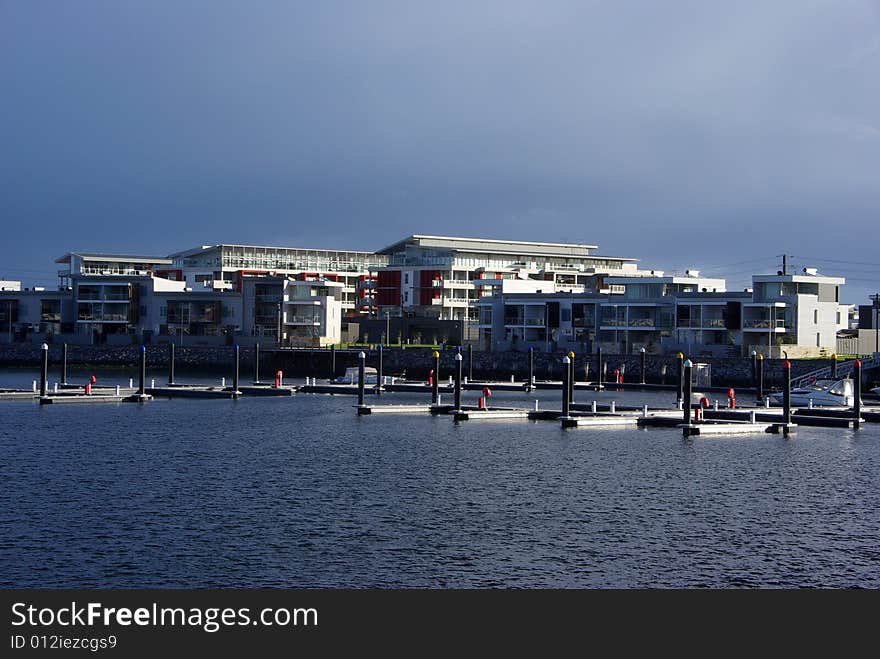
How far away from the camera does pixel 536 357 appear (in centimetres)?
13438

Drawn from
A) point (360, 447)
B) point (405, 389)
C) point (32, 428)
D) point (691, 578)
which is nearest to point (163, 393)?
point (405, 389)

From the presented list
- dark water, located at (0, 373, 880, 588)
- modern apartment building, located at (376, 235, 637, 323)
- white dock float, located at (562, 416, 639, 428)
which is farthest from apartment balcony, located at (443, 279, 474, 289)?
dark water, located at (0, 373, 880, 588)

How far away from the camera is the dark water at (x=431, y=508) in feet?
102

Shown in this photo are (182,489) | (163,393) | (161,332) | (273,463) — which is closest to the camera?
(182,489)

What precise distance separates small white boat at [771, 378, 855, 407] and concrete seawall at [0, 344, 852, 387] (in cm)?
2439

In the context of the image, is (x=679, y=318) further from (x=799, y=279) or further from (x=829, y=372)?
(x=829, y=372)

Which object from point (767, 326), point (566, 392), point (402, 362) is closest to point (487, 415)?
point (566, 392)

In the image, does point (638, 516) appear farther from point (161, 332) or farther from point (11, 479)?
point (161, 332)

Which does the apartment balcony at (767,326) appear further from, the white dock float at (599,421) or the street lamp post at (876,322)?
the white dock float at (599,421)

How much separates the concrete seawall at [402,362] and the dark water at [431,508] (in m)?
50.0

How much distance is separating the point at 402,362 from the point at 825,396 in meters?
62.6

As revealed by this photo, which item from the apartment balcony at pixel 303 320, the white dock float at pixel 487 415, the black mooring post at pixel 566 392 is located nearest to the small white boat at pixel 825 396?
the white dock float at pixel 487 415

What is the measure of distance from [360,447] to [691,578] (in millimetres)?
28050

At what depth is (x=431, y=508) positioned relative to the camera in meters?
39.6
